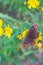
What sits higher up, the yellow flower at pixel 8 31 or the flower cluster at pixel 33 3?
the flower cluster at pixel 33 3

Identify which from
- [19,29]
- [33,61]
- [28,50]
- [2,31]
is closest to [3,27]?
[2,31]

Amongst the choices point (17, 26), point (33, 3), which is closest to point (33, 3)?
point (33, 3)

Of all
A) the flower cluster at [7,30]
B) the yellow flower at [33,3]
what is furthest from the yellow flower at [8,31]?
the yellow flower at [33,3]

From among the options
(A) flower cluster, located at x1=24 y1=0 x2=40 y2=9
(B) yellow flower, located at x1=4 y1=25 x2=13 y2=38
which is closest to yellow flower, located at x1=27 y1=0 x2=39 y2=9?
(A) flower cluster, located at x1=24 y1=0 x2=40 y2=9

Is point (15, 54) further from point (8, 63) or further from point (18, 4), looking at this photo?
point (18, 4)

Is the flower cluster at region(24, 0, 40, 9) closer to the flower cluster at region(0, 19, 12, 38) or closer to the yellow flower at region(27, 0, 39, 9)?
the yellow flower at region(27, 0, 39, 9)

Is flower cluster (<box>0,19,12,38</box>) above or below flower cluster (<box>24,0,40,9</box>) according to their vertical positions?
below

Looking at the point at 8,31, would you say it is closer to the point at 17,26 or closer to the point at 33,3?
the point at 17,26

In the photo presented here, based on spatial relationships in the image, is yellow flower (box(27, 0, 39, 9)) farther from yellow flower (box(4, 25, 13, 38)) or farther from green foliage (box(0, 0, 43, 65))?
yellow flower (box(4, 25, 13, 38))

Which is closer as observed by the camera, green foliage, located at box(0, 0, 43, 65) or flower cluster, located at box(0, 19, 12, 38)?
green foliage, located at box(0, 0, 43, 65)

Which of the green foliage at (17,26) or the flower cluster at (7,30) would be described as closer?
the green foliage at (17,26)

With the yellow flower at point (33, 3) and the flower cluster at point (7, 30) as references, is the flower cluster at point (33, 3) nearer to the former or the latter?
the yellow flower at point (33, 3)
